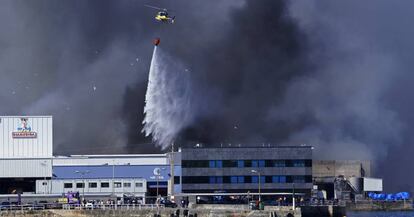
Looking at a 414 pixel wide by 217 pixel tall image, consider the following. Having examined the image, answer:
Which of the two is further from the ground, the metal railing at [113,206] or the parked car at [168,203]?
the parked car at [168,203]

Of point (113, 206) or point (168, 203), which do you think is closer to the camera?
point (113, 206)

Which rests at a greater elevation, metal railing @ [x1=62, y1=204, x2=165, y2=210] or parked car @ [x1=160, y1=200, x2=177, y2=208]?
parked car @ [x1=160, y1=200, x2=177, y2=208]

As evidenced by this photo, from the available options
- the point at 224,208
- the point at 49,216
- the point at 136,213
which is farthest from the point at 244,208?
the point at 49,216

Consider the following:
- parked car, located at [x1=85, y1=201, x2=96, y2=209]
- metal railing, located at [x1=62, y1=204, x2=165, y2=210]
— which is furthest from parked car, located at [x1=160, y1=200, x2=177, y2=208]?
parked car, located at [x1=85, y1=201, x2=96, y2=209]

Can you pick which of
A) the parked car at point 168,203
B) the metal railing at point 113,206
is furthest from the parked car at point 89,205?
the parked car at point 168,203

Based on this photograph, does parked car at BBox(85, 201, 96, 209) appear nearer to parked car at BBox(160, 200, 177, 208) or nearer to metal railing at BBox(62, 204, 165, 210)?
metal railing at BBox(62, 204, 165, 210)

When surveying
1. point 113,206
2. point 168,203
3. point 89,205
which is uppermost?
point 168,203

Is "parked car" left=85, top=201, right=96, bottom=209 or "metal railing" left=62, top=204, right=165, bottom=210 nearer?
"metal railing" left=62, top=204, right=165, bottom=210

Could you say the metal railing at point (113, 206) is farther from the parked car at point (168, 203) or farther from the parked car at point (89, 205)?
the parked car at point (168, 203)

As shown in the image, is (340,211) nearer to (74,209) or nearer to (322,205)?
(322,205)

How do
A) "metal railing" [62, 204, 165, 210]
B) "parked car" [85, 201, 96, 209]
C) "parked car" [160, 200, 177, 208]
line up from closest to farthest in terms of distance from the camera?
"metal railing" [62, 204, 165, 210], "parked car" [85, 201, 96, 209], "parked car" [160, 200, 177, 208]

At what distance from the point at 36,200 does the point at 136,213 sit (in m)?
36.4

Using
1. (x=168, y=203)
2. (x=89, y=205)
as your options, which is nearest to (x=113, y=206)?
(x=89, y=205)

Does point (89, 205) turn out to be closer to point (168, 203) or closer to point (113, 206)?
point (113, 206)
